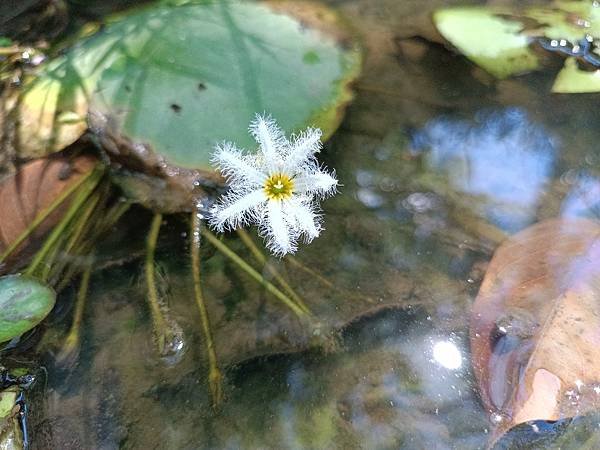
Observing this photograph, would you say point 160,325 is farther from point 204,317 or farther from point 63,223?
point 63,223

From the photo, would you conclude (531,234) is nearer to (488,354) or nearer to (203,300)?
(488,354)

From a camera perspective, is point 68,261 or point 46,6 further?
point 46,6

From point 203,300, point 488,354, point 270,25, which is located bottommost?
point 488,354

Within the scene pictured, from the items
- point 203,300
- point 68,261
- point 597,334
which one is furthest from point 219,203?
point 597,334

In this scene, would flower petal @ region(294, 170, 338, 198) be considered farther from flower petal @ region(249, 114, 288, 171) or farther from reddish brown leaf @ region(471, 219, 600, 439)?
reddish brown leaf @ region(471, 219, 600, 439)

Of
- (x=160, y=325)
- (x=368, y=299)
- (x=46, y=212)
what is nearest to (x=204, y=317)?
(x=160, y=325)
